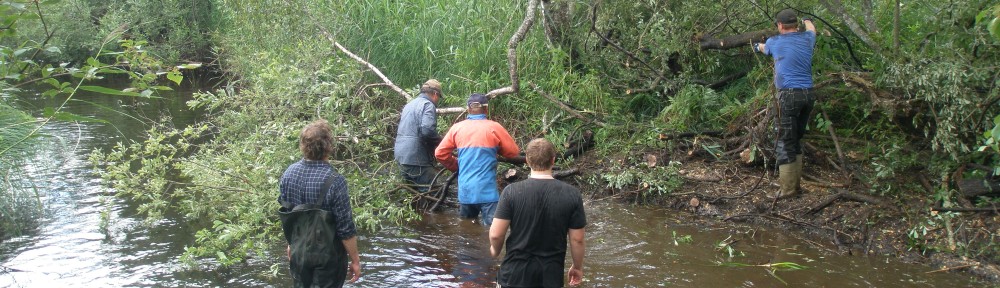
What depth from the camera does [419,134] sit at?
7.71 meters

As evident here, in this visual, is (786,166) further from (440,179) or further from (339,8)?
(339,8)

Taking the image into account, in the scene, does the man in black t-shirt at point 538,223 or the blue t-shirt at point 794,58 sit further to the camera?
the blue t-shirt at point 794,58

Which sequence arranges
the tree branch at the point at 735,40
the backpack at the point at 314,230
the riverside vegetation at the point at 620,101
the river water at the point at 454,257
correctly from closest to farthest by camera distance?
the backpack at the point at 314,230 → the river water at the point at 454,257 → the riverside vegetation at the point at 620,101 → the tree branch at the point at 735,40

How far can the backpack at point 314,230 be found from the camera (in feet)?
14.8

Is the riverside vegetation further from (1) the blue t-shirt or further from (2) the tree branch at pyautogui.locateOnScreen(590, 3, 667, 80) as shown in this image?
(1) the blue t-shirt

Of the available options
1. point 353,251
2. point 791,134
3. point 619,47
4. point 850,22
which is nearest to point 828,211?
point 791,134

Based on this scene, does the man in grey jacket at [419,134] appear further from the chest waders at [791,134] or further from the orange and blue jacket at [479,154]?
the chest waders at [791,134]

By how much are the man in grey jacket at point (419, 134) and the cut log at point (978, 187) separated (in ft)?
15.4

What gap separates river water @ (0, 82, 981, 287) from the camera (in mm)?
6293

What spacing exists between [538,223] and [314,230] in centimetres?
130

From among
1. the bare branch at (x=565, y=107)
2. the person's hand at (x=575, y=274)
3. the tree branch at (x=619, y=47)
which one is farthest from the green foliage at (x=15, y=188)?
the tree branch at (x=619, y=47)

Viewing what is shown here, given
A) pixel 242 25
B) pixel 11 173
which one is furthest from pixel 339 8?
pixel 11 173

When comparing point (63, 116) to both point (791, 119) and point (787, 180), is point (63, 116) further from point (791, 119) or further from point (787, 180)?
point (787, 180)

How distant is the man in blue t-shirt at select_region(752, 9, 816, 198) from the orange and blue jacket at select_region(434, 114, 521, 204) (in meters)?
2.66
